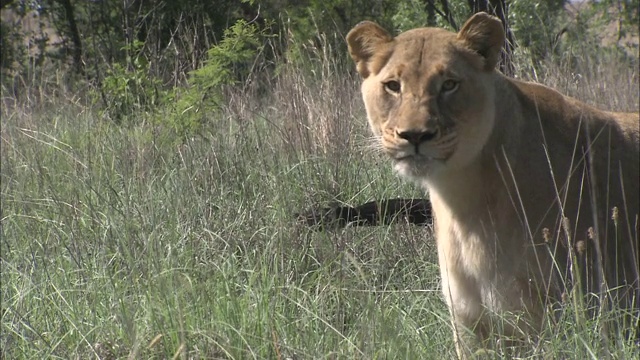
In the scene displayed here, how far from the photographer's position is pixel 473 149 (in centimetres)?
341

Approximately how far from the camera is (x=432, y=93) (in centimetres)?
339

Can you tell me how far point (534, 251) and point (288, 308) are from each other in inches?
33.4

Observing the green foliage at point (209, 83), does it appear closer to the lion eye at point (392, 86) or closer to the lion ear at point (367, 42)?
the lion ear at point (367, 42)

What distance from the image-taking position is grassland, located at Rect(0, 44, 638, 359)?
3203 mm

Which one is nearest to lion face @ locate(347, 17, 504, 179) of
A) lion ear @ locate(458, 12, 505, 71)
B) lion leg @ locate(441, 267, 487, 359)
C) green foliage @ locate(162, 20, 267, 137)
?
lion ear @ locate(458, 12, 505, 71)

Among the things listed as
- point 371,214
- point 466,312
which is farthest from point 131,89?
point 466,312

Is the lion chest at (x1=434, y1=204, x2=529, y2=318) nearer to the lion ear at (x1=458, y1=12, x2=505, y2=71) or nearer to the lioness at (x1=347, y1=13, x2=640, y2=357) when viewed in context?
the lioness at (x1=347, y1=13, x2=640, y2=357)

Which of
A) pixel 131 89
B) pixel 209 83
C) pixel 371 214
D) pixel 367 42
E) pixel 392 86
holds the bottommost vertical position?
pixel 371 214

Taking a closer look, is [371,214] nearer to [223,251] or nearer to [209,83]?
[223,251]

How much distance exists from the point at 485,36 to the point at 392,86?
0.39 meters

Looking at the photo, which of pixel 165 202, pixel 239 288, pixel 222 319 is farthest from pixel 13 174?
pixel 222 319

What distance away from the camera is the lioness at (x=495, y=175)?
11.0ft

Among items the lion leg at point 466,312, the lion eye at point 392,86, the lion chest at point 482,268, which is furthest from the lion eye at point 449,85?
the lion leg at point 466,312

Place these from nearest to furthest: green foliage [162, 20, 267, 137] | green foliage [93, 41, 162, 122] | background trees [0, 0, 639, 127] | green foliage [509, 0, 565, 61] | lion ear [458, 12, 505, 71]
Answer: lion ear [458, 12, 505, 71] → green foliage [162, 20, 267, 137] → background trees [0, 0, 639, 127] → green foliage [93, 41, 162, 122] → green foliage [509, 0, 565, 61]
